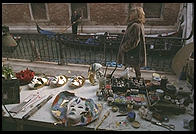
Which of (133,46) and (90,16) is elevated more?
(90,16)

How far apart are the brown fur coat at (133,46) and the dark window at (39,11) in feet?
34.5

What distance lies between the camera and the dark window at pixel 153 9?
36.1 ft

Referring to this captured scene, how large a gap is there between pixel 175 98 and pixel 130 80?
814 millimetres

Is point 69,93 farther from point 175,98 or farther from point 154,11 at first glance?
point 154,11

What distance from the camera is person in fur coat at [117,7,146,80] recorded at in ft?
11.3

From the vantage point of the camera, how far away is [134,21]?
350cm

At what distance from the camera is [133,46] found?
3.58m

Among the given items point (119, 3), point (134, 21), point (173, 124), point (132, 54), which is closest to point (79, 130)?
point (173, 124)

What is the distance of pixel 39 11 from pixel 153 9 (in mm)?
8082

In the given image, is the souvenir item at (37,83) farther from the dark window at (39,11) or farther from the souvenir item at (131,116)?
the dark window at (39,11)

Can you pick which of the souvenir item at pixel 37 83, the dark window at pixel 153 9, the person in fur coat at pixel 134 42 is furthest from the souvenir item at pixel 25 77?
the dark window at pixel 153 9

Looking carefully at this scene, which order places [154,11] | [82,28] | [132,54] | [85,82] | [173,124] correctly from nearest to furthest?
[173,124] < [85,82] < [132,54] < [154,11] < [82,28]

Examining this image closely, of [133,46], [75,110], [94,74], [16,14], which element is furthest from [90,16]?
[75,110]

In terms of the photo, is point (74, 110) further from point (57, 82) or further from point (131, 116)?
point (57, 82)
